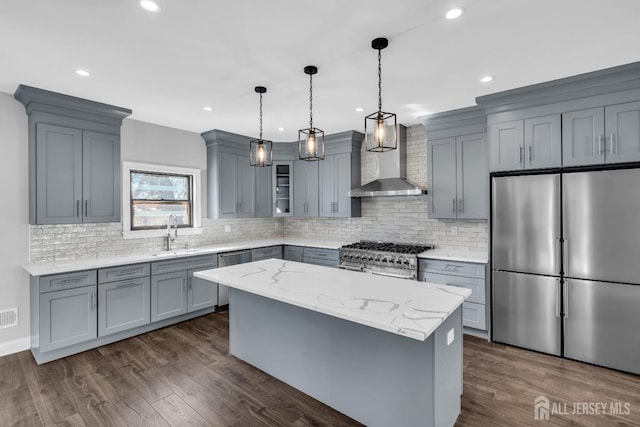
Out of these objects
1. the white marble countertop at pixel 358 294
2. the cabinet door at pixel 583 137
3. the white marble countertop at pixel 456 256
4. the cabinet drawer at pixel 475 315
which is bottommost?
the cabinet drawer at pixel 475 315

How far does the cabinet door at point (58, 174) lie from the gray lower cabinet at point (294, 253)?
297 centimetres

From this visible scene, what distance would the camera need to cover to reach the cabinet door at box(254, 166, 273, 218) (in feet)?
18.6

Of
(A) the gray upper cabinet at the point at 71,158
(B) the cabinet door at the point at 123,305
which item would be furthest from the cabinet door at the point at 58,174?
(B) the cabinet door at the point at 123,305

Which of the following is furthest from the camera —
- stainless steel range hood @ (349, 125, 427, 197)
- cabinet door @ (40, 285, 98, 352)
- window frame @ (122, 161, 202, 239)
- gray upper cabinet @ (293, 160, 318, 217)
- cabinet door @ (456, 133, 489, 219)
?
gray upper cabinet @ (293, 160, 318, 217)

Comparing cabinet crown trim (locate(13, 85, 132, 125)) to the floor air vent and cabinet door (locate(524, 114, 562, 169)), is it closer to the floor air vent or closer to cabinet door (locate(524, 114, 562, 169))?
the floor air vent

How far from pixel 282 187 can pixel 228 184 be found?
1.10 meters

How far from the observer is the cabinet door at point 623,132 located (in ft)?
9.38

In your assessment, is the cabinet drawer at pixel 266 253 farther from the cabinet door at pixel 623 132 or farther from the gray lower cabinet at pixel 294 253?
the cabinet door at pixel 623 132

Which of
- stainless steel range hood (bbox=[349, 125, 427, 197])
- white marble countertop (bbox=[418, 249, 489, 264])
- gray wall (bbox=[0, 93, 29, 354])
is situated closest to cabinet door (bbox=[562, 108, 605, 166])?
white marble countertop (bbox=[418, 249, 489, 264])

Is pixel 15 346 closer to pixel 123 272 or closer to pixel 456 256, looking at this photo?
pixel 123 272

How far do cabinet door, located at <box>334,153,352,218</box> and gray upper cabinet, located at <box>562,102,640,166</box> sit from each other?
9.29ft

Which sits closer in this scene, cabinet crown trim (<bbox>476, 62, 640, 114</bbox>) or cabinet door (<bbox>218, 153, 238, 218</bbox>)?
cabinet crown trim (<bbox>476, 62, 640, 114</bbox>)

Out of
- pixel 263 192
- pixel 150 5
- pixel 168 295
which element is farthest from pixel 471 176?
pixel 168 295

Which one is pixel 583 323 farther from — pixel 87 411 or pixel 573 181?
pixel 87 411
